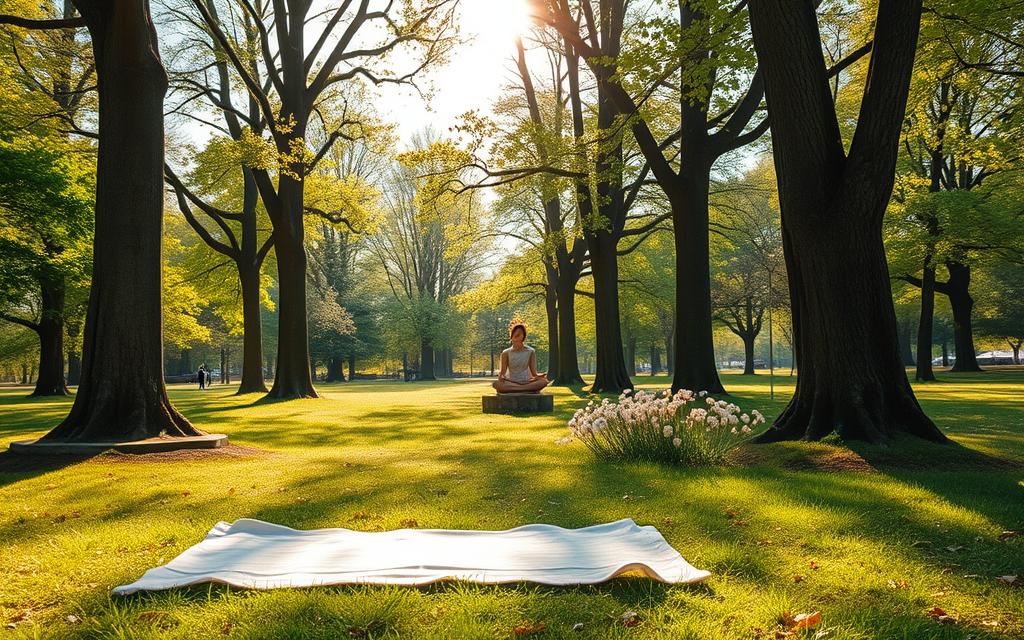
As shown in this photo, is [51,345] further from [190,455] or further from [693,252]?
[693,252]

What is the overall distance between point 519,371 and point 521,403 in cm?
76

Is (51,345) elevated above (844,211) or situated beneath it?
situated beneath

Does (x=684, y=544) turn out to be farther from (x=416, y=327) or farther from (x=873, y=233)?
(x=416, y=327)

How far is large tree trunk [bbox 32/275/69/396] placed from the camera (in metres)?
24.2

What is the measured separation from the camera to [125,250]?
26.5 feet

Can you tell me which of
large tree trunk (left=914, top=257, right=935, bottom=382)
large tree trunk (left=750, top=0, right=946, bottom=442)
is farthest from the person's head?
large tree trunk (left=914, top=257, right=935, bottom=382)

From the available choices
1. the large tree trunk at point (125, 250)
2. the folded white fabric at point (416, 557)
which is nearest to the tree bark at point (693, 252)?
the large tree trunk at point (125, 250)

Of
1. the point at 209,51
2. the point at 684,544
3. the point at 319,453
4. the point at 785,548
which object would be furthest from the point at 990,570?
the point at 209,51

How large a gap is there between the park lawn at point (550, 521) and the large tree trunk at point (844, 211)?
0.57 m

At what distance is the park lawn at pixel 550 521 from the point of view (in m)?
2.73

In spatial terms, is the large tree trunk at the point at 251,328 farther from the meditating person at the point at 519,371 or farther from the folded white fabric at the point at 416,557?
the folded white fabric at the point at 416,557

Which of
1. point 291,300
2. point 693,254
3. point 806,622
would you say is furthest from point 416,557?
point 291,300

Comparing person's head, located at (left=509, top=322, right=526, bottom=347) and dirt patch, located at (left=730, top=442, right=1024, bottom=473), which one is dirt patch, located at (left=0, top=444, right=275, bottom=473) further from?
person's head, located at (left=509, top=322, right=526, bottom=347)

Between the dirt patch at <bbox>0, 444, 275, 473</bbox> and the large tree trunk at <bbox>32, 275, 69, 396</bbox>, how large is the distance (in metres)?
20.1
